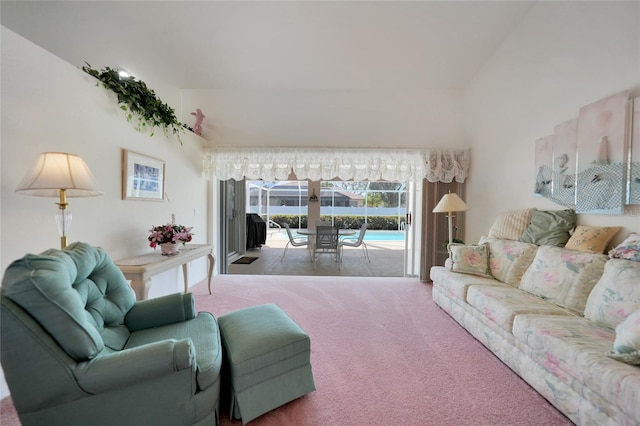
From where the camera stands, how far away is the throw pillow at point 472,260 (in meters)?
2.65

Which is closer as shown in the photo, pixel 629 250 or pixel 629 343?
pixel 629 343

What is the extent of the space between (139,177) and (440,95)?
4218 millimetres

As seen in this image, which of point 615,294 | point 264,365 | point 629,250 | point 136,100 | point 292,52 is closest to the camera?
point 264,365

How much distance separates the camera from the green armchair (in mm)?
945

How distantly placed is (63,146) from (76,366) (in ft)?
5.35

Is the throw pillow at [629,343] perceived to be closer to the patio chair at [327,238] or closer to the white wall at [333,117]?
the white wall at [333,117]

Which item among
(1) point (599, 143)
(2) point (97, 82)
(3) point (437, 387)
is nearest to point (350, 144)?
(1) point (599, 143)

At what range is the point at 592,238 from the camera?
190 centimetres

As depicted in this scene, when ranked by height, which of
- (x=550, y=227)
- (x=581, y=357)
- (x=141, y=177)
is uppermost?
(x=141, y=177)

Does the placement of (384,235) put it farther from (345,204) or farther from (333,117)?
(333,117)

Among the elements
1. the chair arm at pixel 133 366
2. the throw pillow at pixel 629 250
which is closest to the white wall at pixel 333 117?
the throw pillow at pixel 629 250

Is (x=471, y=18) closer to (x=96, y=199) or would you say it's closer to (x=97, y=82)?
(x=97, y=82)

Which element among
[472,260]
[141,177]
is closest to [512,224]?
[472,260]

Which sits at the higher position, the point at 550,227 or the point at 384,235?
the point at 550,227
